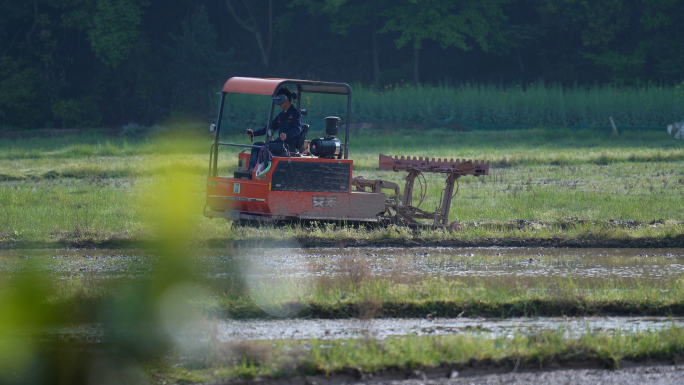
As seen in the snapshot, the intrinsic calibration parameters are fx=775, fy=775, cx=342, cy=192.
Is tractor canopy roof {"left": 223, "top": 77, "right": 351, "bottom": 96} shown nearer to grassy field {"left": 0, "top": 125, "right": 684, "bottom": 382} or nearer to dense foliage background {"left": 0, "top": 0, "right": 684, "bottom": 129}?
grassy field {"left": 0, "top": 125, "right": 684, "bottom": 382}

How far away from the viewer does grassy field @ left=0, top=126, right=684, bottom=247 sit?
41.9 ft

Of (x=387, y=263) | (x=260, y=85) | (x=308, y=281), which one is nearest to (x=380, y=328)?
(x=308, y=281)

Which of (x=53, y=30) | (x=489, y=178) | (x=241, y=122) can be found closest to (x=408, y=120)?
(x=241, y=122)

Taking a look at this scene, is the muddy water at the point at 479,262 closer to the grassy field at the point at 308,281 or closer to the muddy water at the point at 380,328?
the grassy field at the point at 308,281

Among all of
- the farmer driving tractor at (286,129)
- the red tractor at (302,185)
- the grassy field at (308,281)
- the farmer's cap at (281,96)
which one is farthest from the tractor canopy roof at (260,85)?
the grassy field at (308,281)

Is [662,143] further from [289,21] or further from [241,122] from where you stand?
[289,21]

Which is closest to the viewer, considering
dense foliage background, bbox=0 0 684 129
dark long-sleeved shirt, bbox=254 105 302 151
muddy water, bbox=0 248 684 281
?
muddy water, bbox=0 248 684 281

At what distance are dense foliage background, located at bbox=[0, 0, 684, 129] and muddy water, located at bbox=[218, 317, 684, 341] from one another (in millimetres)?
34570

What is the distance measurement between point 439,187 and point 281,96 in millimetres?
7685

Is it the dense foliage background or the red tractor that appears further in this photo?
the dense foliage background

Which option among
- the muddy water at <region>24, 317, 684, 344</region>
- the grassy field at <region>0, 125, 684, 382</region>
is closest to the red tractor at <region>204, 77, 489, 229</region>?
the grassy field at <region>0, 125, 684, 382</region>

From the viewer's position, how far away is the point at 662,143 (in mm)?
29641

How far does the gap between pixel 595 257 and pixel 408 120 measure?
2768cm

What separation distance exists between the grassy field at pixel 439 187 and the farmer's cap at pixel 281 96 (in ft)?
6.61
